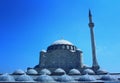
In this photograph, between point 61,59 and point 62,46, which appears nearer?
point 61,59

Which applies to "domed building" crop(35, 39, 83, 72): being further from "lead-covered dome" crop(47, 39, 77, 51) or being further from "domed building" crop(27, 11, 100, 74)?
"lead-covered dome" crop(47, 39, 77, 51)

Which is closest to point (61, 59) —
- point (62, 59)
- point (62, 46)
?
point (62, 59)

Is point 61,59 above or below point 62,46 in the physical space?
below

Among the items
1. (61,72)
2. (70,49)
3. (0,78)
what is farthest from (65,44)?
(0,78)

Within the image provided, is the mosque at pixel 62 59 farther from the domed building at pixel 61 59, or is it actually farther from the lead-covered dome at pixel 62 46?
the lead-covered dome at pixel 62 46

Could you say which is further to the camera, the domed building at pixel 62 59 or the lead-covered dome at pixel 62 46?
the lead-covered dome at pixel 62 46

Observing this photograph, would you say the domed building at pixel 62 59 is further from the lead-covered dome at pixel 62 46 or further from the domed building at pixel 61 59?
the lead-covered dome at pixel 62 46

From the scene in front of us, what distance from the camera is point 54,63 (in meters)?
28.7

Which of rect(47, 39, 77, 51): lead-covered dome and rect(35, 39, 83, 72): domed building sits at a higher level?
rect(47, 39, 77, 51): lead-covered dome

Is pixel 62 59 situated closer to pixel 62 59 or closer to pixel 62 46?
pixel 62 59

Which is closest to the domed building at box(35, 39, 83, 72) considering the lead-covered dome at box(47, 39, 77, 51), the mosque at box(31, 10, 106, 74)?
the mosque at box(31, 10, 106, 74)

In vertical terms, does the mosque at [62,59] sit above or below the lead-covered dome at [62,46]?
below

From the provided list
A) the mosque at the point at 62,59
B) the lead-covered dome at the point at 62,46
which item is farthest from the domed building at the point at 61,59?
the lead-covered dome at the point at 62,46

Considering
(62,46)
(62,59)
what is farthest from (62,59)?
(62,46)
